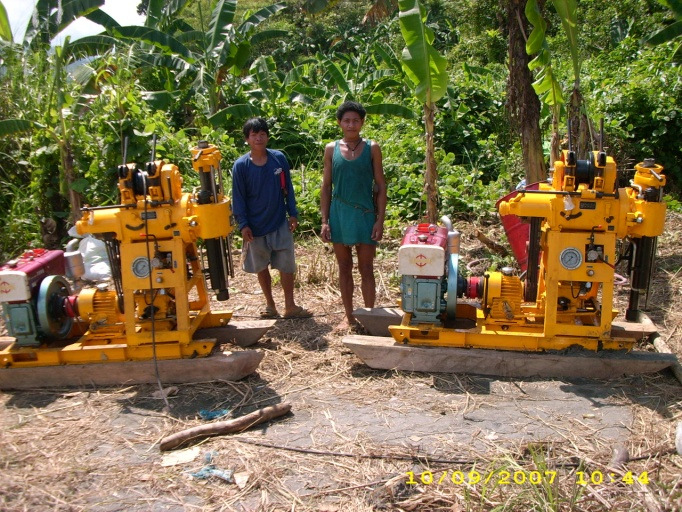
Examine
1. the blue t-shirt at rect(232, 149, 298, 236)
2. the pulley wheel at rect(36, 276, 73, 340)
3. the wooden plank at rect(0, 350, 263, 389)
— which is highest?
the blue t-shirt at rect(232, 149, 298, 236)

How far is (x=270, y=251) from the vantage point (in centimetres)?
575

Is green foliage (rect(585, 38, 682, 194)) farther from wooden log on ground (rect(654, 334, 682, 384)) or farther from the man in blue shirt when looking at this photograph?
the man in blue shirt

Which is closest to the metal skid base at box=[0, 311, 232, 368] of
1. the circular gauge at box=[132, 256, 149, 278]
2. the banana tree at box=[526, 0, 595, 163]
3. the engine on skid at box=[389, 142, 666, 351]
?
the circular gauge at box=[132, 256, 149, 278]

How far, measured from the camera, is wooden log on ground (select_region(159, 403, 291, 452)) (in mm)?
3855

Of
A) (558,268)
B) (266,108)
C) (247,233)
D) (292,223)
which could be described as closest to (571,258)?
(558,268)

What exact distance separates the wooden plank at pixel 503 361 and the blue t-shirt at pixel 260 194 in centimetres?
146

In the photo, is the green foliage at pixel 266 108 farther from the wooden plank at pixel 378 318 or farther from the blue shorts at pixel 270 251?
the wooden plank at pixel 378 318

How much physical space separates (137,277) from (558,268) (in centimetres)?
303

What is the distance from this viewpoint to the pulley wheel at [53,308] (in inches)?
187

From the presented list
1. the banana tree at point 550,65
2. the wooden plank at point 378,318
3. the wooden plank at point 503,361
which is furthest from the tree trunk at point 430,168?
the wooden plank at point 503,361

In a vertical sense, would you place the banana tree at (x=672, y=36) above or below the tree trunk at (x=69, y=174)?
above

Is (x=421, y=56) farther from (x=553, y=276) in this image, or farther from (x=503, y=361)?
(x=503, y=361)

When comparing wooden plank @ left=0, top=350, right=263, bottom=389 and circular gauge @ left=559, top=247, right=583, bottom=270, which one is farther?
wooden plank @ left=0, top=350, right=263, bottom=389
